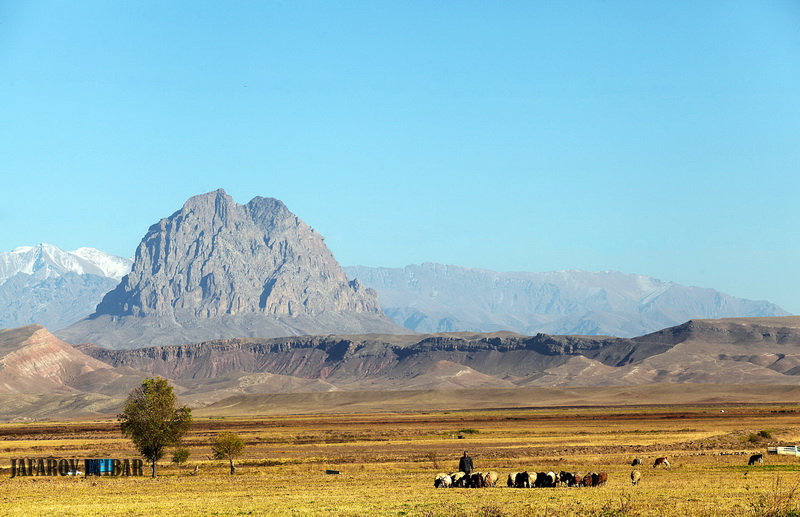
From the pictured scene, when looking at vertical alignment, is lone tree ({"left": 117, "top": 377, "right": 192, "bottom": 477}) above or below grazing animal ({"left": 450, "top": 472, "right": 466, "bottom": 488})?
above

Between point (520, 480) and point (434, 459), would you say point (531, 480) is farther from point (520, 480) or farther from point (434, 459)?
point (434, 459)

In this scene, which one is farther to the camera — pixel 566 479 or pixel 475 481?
pixel 475 481

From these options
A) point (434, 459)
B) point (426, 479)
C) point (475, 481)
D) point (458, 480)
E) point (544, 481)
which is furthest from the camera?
point (434, 459)

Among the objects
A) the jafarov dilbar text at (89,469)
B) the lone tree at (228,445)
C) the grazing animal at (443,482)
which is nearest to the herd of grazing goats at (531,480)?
the grazing animal at (443,482)

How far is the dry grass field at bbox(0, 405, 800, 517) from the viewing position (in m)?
41.1

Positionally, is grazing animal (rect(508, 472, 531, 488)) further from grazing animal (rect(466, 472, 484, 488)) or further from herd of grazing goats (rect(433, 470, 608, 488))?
grazing animal (rect(466, 472, 484, 488))

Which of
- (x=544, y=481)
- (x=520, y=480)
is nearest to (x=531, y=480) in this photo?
(x=520, y=480)

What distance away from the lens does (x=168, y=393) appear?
76000mm

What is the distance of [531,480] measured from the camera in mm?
51031

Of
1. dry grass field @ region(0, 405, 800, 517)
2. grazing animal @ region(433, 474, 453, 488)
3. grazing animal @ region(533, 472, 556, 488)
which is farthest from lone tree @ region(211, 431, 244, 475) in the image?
grazing animal @ region(533, 472, 556, 488)

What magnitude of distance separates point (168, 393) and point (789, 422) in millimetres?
83709

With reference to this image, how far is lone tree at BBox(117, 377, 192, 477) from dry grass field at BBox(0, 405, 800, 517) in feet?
7.81

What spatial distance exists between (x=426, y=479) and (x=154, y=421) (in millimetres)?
25857

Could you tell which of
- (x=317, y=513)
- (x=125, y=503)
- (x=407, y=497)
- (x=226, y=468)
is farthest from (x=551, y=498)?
(x=226, y=468)
